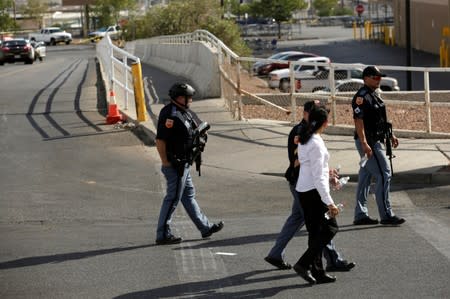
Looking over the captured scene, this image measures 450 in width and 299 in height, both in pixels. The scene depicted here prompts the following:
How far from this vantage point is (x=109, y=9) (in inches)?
4747

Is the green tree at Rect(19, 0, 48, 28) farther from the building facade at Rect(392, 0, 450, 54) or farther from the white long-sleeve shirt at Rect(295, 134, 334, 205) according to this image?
the white long-sleeve shirt at Rect(295, 134, 334, 205)

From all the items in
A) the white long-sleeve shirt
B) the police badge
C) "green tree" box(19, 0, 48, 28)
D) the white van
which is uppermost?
"green tree" box(19, 0, 48, 28)

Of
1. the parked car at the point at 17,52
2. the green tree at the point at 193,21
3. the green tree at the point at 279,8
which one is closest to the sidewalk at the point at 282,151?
the green tree at the point at 193,21

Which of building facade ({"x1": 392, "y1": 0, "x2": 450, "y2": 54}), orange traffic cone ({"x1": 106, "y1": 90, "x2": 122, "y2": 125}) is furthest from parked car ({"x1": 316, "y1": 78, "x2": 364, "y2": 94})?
building facade ({"x1": 392, "y1": 0, "x2": 450, "y2": 54})

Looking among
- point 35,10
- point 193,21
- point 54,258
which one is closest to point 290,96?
point 54,258

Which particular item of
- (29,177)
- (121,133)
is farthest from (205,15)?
(29,177)

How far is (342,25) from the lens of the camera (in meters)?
119

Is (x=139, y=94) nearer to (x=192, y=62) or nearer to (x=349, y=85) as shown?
(x=349, y=85)

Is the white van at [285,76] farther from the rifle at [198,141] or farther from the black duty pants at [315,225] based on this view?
the black duty pants at [315,225]

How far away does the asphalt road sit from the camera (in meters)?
9.52

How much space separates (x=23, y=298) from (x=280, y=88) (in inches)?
1271

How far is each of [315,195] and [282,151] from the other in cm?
844

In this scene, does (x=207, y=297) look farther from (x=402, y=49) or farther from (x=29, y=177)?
(x=402, y=49)

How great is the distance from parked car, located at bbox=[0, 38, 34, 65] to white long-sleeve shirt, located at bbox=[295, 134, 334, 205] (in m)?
52.6
